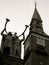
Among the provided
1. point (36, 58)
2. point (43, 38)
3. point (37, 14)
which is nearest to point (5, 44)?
point (36, 58)

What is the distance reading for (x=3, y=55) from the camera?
28000 mm

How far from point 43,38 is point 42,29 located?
2.76m

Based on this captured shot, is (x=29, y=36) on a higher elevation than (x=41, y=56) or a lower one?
higher

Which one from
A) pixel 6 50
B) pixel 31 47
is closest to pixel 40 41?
pixel 31 47

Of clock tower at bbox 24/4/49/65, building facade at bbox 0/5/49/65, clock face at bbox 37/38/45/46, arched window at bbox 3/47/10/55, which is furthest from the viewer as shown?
clock face at bbox 37/38/45/46

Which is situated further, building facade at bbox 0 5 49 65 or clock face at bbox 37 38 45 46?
clock face at bbox 37 38 45 46

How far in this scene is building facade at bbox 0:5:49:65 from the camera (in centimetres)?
2808

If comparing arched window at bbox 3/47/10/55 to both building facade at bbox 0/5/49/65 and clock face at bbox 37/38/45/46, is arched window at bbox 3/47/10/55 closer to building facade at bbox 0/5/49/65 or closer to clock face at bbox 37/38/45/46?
building facade at bbox 0/5/49/65

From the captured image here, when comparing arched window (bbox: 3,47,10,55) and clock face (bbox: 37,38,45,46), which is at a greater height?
clock face (bbox: 37,38,45,46)

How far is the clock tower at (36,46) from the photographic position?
39750 mm

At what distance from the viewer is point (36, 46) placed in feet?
135

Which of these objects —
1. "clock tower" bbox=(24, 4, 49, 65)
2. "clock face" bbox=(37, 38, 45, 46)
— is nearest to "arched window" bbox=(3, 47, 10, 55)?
"clock tower" bbox=(24, 4, 49, 65)

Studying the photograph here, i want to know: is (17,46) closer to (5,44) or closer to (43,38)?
(5,44)

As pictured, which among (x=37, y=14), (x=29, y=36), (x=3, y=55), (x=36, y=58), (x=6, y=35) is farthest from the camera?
(x=37, y=14)
